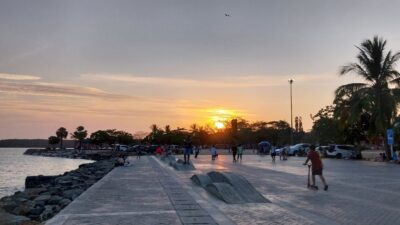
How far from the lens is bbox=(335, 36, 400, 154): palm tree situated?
135ft

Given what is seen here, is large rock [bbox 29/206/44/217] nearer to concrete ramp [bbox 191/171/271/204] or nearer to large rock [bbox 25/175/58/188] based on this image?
concrete ramp [bbox 191/171/271/204]

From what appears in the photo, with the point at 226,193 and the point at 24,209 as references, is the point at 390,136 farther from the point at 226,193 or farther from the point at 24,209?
the point at 24,209

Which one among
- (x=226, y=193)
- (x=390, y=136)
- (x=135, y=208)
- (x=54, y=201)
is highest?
(x=390, y=136)

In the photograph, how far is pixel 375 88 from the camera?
42188mm

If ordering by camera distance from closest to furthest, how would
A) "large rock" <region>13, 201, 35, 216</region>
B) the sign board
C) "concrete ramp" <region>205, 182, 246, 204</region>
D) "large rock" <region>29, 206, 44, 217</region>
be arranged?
"concrete ramp" <region>205, 182, 246, 204</region> < "large rock" <region>29, 206, 44, 217</region> < "large rock" <region>13, 201, 35, 216</region> < the sign board

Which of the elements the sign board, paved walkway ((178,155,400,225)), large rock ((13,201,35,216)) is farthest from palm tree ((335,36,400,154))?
large rock ((13,201,35,216))

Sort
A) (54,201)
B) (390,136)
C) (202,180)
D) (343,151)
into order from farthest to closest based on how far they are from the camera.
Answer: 1. (343,151)
2. (390,136)
3. (202,180)
4. (54,201)

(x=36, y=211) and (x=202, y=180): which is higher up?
(x=202, y=180)

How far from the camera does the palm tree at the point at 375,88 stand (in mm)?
41219

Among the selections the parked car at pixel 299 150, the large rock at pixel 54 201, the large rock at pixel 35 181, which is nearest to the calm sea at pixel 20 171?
the large rock at pixel 35 181

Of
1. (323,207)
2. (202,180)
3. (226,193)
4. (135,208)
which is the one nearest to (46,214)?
(135,208)

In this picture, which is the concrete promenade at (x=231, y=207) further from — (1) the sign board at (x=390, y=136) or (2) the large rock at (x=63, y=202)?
(1) the sign board at (x=390, y=136)

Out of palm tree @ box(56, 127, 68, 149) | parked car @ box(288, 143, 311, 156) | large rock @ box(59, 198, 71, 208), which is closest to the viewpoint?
large rock @ box(59, 198, 71, 208)

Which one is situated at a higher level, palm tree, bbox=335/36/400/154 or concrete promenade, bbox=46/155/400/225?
palm tree, bbox=335/36/400/154
